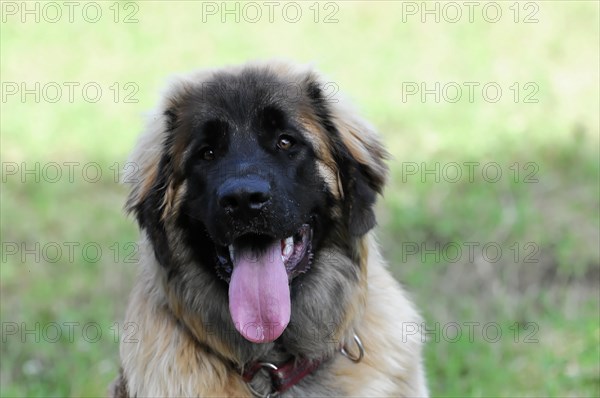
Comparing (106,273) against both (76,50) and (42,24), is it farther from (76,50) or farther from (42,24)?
(42,24)

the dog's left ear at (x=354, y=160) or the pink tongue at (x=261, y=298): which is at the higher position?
the dog's left ear at (x=354, y=160)

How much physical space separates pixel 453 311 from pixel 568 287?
2.93ft

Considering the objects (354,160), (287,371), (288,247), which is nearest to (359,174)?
(354,160)

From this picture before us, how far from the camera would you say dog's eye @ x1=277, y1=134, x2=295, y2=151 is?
424cm

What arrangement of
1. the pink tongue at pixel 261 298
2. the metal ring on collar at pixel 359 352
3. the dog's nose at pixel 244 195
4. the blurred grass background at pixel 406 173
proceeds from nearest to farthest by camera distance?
the dog's nose at pixel 244 195
the pink tongue at pixel 261 298
the metal ring on collar at pixel 359 352
the blurred grass background at pixel 406 173

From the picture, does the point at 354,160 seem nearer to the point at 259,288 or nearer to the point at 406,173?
the point at 259,288

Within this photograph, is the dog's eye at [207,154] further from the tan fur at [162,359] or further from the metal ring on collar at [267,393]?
the metal ring on collar at [267,393]

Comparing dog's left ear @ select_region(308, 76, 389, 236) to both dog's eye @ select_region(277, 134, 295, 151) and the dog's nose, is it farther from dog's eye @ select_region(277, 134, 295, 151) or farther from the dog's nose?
the dog's nose

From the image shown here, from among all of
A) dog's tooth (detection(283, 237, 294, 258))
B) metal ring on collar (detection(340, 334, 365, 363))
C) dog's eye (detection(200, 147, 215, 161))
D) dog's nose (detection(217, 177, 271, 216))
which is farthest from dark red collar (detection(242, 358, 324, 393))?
dog's eye (detection(200, 147, 215, 161))

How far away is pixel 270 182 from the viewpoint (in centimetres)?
397

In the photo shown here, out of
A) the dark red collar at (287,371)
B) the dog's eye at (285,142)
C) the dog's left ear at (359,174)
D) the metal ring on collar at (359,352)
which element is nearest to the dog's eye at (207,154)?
the dog's eye at (285,142)

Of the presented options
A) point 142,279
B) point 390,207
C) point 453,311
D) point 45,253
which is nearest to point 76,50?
point 45,253

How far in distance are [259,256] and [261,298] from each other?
0.20 m

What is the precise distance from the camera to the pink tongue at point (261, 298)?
13.4 feet
